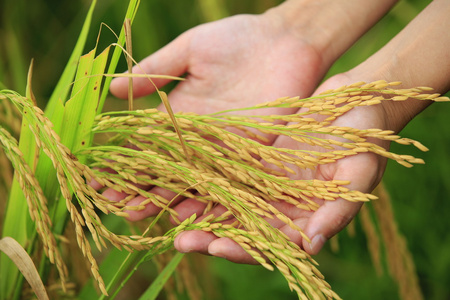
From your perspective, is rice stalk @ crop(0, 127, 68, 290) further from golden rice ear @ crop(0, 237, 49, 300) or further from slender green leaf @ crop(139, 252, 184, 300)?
slender green leaf @ crop(139, 252, 184, 300)

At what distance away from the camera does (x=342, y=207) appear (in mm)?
1312

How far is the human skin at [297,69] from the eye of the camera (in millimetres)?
1351

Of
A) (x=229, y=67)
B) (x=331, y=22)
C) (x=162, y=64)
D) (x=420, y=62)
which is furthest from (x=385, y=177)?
(x=162, y=64)

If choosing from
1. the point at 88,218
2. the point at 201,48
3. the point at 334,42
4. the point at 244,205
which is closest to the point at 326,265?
the point at 334,42

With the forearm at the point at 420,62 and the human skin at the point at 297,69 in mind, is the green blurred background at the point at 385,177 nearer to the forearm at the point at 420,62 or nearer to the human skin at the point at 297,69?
the human skin at the point at 297,69

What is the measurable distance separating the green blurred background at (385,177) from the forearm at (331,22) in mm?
463

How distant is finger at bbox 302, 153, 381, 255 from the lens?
129 centimetres

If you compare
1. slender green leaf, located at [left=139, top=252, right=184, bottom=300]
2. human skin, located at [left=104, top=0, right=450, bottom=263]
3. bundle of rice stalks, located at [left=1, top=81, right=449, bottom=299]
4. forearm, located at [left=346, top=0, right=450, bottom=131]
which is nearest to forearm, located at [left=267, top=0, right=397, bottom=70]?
human skin, located at [left=104, top=0, right=450, bottom=263]

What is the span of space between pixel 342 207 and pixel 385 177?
142 centimetres

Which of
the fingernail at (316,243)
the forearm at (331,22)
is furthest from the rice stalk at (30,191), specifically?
the forearm at (331,22)

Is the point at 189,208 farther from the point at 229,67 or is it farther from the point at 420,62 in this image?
the point at 420,62

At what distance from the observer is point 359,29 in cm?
218

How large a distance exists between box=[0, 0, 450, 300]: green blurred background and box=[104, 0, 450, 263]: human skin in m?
0.48

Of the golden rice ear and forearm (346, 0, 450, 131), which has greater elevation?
forearm (346, 0, 450, 131)
